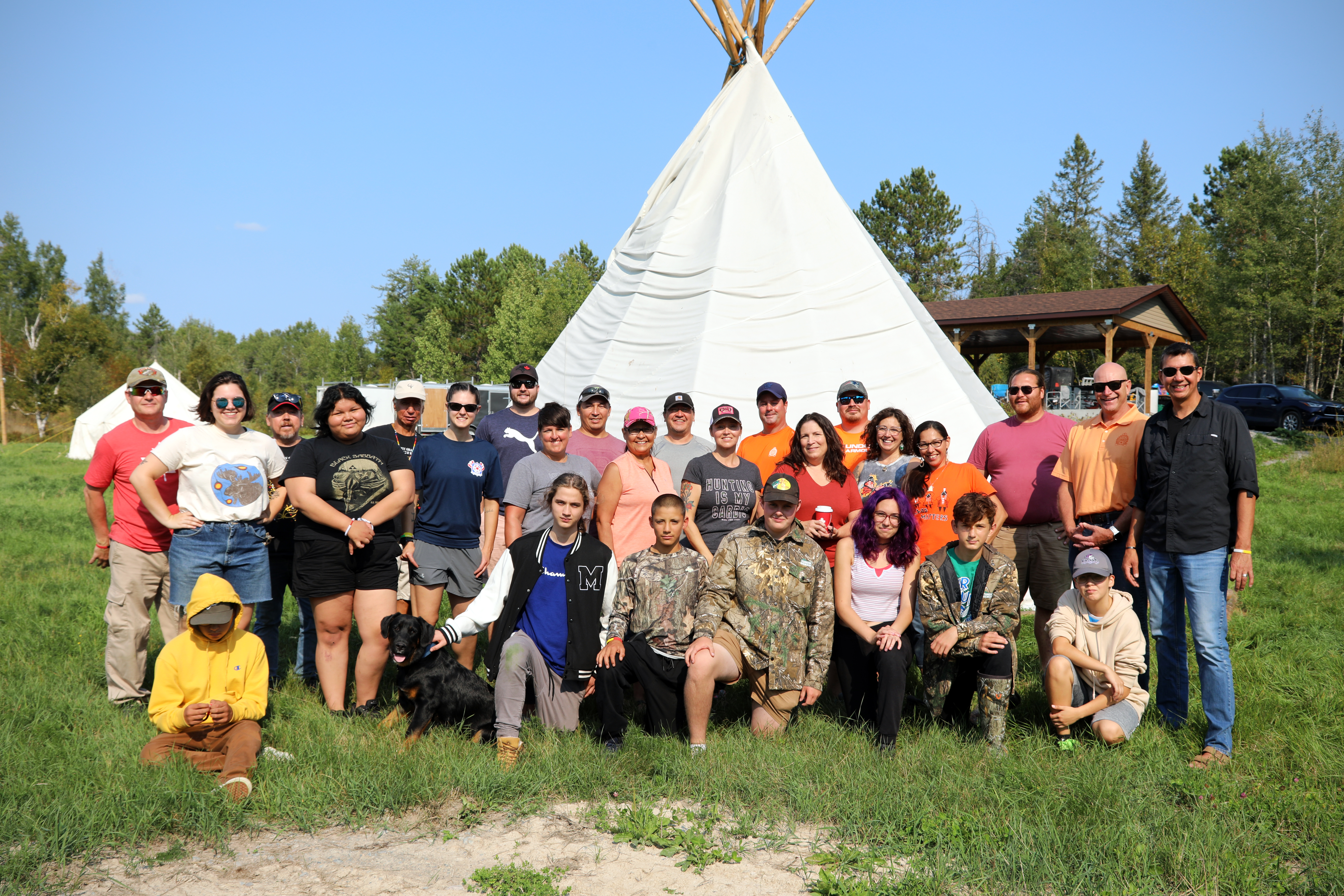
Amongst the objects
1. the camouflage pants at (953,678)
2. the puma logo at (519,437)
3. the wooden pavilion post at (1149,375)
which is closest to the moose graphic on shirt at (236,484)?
the puma logo at (519,437)

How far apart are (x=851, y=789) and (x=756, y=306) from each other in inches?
196

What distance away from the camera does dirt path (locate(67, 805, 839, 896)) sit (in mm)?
2764

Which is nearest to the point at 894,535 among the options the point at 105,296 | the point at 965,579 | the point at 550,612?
the point at 965,579

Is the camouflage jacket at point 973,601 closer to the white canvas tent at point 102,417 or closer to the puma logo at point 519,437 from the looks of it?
the puma logo at point 519,437

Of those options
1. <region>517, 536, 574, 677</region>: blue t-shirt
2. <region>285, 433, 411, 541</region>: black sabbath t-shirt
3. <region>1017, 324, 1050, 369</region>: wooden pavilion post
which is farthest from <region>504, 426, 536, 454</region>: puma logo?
<region>1017, 324, 1050, 369</region>: wooden pavilion post

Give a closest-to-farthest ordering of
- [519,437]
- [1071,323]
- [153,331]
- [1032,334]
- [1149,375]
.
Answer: [519,437] < [1071,323] < [1032,334] < [1149,375] < [153,331]

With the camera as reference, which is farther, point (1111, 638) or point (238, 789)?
point (1111, 638)

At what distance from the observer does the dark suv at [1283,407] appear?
19.7 metres

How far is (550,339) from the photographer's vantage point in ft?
127

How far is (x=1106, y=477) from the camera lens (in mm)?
4363

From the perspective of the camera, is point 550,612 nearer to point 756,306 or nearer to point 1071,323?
point 756,306

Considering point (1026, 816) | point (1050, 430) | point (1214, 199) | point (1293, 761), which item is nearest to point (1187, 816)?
point (1026, 816)

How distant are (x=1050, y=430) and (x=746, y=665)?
7.13 ft

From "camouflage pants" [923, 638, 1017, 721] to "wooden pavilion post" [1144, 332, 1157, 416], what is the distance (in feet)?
57.7
